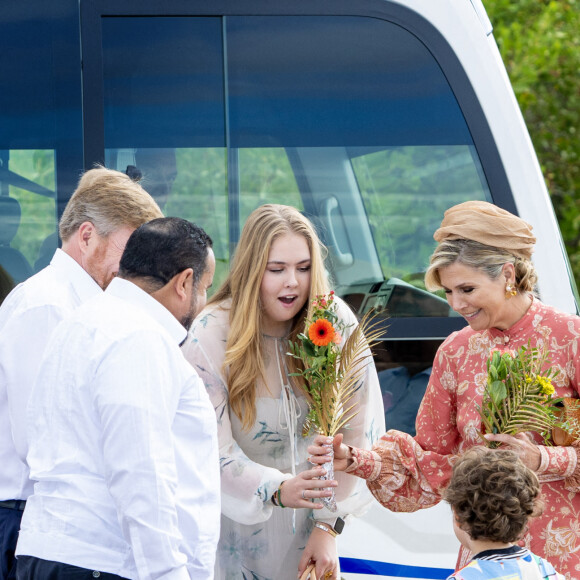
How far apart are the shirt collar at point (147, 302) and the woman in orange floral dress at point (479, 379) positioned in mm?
801

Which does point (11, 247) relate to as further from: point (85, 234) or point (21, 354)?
point (21, 354)

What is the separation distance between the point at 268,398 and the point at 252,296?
1.22 ft

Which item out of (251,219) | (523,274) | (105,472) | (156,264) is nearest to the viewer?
(105,472)

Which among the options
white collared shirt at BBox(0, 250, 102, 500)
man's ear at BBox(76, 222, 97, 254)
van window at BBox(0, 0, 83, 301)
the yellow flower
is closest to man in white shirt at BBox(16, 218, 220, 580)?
white collared shirt at BBox(0, 250, 102, 500)

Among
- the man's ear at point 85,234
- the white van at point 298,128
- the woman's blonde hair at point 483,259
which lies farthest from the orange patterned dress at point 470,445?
the man's ear at point 85,234

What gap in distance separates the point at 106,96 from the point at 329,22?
1.05 meters

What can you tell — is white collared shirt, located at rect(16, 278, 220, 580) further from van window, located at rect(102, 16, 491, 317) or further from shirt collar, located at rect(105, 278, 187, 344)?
van window, located at rect(102, 16, 491, 317)

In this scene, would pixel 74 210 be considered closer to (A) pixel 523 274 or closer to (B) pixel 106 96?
(B) pixel 106 96

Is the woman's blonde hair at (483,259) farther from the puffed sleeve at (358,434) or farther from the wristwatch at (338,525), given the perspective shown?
the wristwatch at (338,525)

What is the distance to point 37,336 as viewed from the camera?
280cm

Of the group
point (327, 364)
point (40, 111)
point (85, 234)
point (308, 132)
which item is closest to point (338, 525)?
point (327, 364)

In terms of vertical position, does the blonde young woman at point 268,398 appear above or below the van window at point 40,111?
below

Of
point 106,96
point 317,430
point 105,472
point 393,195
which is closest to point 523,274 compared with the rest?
point 317,430

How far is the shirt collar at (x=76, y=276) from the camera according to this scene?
307cm
